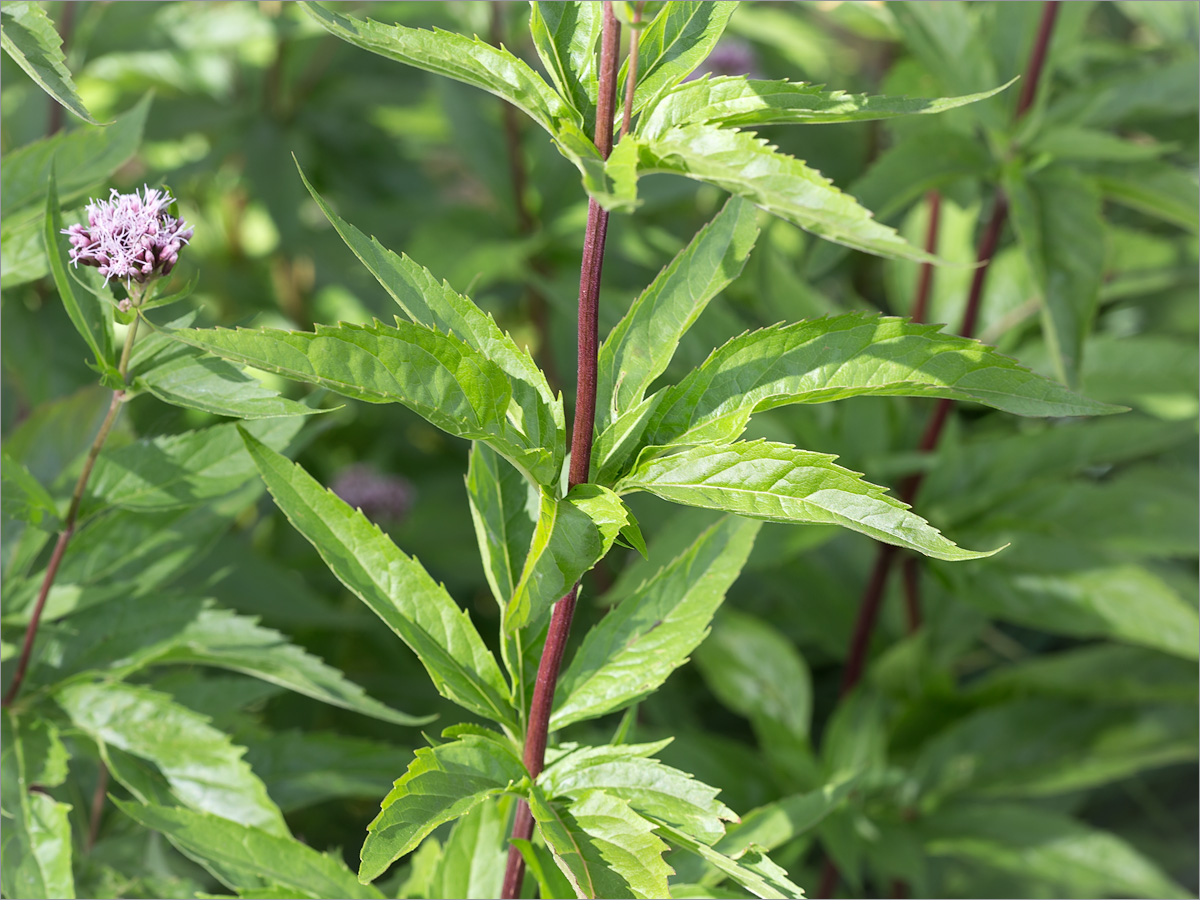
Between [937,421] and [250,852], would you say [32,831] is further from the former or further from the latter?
[937,421]

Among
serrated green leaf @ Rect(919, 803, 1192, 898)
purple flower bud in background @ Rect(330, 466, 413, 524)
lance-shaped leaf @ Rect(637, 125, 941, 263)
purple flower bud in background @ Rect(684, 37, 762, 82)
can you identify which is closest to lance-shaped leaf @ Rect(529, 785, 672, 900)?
lance-shaped leaf @ Rect(637, 125, 941, 263)

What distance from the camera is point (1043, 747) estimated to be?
1.51 meters

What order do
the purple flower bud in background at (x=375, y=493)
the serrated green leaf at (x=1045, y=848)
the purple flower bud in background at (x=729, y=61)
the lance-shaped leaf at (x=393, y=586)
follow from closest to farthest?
the lance-shaped leaf at (x=393, y=586) → the serrated green leaf at (x=1045, y=848) → the purple flower bud in background at (x=375, y=493) → the purple flower bud in background at (x=729, y=61)

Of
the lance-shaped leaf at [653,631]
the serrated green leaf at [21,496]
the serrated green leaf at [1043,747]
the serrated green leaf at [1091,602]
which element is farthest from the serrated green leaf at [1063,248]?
the serrated green leaf at [21,496]

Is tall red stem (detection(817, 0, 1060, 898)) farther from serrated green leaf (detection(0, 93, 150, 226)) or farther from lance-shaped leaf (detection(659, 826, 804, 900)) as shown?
serrated green leaf (detection(0, 93, 150, 226))

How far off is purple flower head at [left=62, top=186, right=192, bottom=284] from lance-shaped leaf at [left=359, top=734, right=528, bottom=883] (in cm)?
36

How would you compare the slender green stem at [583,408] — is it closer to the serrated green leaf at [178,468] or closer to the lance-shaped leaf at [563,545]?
the lance-shaped leaf at [563,545]

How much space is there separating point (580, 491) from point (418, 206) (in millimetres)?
1448

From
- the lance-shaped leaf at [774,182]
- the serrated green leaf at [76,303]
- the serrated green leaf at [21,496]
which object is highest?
the lance-shaped leaf at [774,182]

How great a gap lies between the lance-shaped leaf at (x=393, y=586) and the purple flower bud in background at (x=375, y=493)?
1.05 meters

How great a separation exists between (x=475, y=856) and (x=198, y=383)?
409 mm

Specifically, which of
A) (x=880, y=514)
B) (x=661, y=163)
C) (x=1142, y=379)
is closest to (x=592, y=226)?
(x=661, y=163)

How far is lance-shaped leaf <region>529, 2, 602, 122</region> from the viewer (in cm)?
61

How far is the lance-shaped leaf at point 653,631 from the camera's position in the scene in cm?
71
